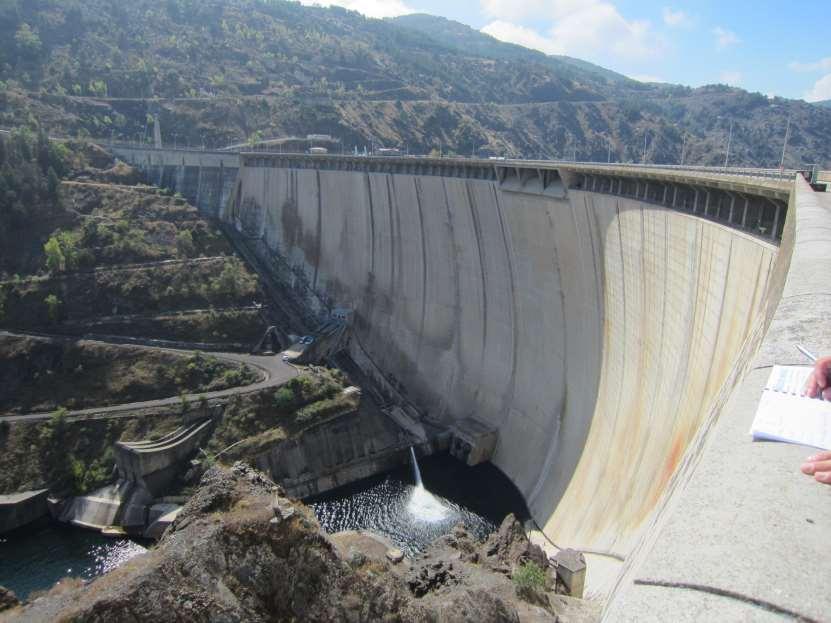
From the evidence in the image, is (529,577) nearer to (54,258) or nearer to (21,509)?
(21,509)

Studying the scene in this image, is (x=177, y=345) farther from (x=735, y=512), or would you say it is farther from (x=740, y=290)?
(x=735, y=512)

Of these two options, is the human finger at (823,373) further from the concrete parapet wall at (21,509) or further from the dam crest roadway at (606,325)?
the concrete parapet wall at (21,509)

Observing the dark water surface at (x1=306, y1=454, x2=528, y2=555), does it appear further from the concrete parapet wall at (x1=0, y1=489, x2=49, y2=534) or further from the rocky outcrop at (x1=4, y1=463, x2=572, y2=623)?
the rocky outcrop at (x1=4, y1=463, x2=572, y2=623)

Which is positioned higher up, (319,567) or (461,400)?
(319,567)

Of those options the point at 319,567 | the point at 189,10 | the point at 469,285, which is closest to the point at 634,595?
the point at 319,567

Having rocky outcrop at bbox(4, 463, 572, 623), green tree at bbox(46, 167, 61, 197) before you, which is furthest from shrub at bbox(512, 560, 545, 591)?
green tree at bbox(46, 167, 61, 197)
